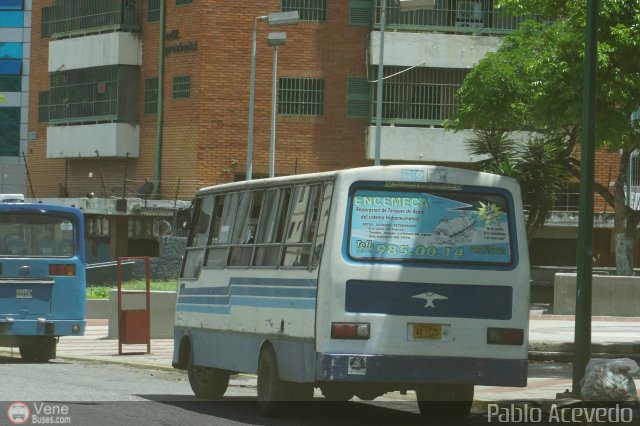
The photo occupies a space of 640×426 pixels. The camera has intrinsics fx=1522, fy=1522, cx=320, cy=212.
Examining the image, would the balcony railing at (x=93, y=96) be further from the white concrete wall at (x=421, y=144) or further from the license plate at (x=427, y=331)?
the license plate at (x=427, y=331)

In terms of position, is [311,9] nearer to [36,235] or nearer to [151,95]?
[151,95]

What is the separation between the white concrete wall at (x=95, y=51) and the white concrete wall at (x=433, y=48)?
31.2 feet

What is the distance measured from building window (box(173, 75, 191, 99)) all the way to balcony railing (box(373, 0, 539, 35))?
7.15m

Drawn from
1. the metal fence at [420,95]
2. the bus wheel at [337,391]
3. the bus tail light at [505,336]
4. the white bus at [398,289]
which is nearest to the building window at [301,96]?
the metal fence at [420,95]

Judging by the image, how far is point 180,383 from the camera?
68.6ft

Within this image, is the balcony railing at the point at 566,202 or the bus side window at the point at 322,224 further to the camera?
the balcony railing at the point at 566,202

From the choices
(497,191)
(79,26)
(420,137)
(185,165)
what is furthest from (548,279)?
(497,191)

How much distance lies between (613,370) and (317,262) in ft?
9.97

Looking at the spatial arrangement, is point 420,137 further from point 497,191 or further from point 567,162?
point 497,191

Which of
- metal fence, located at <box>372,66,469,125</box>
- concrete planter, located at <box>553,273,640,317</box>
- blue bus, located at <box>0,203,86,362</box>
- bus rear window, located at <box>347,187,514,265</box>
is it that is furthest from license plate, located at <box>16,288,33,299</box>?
metal fence, located at <box>372,66,469,125</box>

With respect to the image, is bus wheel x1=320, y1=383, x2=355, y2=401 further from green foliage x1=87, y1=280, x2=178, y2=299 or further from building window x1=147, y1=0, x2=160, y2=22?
building window x1=147, y1=0, x2=160, y2=22

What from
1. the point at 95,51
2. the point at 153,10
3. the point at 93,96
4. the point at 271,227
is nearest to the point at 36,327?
the point at 271,227

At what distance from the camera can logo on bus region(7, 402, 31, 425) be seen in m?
14.1

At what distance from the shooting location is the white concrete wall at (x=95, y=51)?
57.7 m
